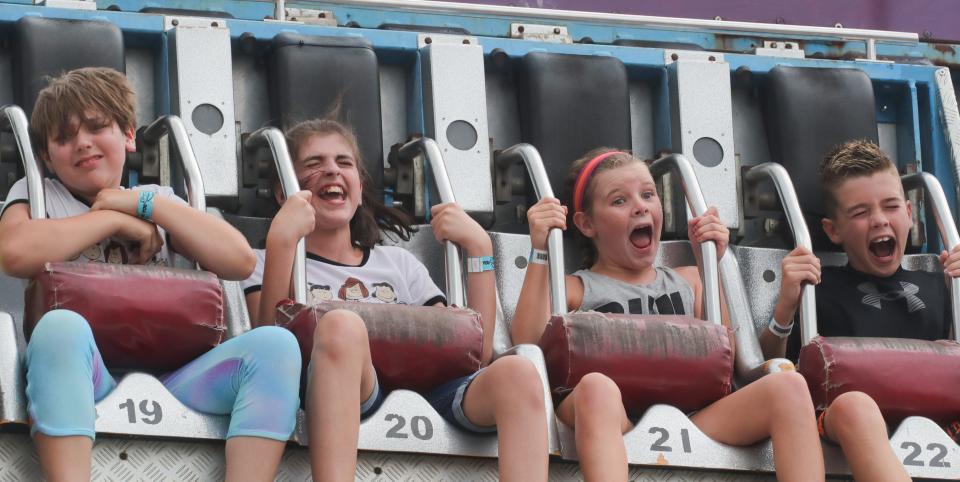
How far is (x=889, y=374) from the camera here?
3443mm

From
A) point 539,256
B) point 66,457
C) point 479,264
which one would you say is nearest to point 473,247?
point 479,264

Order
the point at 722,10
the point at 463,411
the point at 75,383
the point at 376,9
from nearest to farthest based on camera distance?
the point at 75,383
the point at 463,411
the point at 376,9
the point at 722,10

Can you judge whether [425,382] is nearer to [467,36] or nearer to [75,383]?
[75,383]

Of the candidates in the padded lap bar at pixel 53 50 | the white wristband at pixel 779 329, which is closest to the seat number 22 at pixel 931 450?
the white wristband at pixel 779 329

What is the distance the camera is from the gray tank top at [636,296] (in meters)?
3.80

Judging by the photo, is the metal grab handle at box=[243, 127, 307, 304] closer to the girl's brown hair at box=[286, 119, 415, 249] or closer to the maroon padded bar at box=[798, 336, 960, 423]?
the girl's brown hair at box=[286, 119, 415, 249]

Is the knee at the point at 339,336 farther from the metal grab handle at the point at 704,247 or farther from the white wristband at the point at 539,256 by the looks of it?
the metal grab handle at the point at 704,247

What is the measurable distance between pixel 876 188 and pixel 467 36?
1.03 metres

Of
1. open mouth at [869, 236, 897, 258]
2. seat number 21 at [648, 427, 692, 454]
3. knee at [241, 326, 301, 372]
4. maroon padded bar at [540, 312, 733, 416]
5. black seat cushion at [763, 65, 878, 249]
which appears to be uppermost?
black seat cushion at [763, 65, 878, 249]

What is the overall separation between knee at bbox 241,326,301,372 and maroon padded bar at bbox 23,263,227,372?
11 centimetres

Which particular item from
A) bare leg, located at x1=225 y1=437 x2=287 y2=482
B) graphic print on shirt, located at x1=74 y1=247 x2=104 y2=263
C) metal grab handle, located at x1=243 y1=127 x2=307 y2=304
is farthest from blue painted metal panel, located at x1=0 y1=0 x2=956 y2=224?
bare leg, located at x1=225 y1=437 x2=287 y2=482

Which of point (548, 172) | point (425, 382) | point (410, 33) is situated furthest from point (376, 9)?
point (425, 382)

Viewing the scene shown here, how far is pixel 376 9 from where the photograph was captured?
4.38 metres

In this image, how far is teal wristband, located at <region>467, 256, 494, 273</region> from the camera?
141 inches
